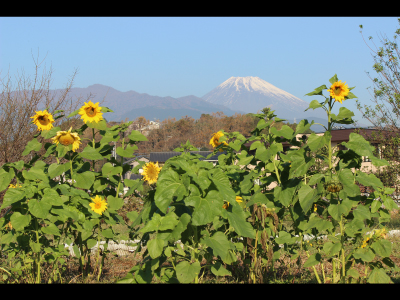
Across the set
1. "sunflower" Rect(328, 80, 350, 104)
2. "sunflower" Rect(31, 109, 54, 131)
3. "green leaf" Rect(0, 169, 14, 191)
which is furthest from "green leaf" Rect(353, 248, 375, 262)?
"sunflower" Rect(31, 109, 54, 131)

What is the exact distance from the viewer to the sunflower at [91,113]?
3013 millimetres

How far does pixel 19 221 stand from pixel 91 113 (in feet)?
3.59

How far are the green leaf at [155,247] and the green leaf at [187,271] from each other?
0.60 feet

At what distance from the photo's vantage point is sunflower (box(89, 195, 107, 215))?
296cm

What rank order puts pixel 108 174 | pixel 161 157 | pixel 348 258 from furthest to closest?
pixel 161 157 < pixel 108 174 < pixel 348 258

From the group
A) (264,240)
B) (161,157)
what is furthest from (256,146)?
(161,157)

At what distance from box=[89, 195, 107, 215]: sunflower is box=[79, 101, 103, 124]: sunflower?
0.69m

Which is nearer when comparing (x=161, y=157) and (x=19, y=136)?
(x=19, y=136)

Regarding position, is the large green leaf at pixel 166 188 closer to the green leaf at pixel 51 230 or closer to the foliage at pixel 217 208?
the foliage at pixel 217 208

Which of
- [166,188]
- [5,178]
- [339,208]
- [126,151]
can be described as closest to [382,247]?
[339,208]
